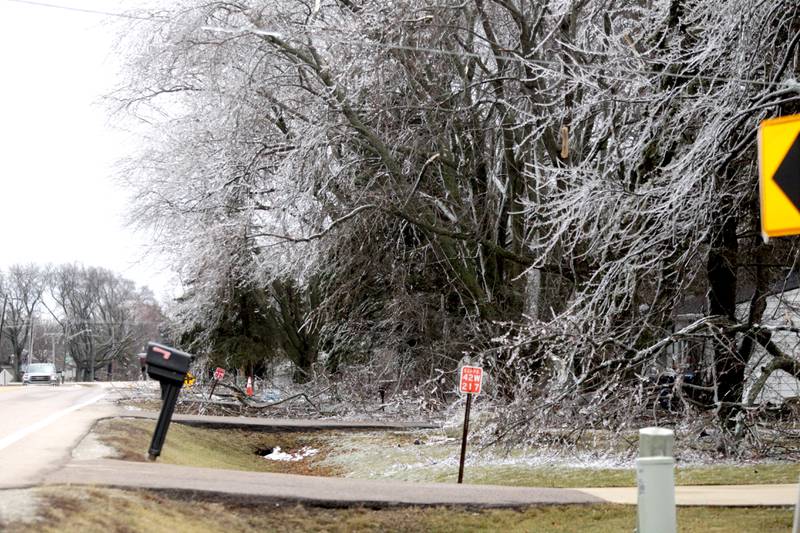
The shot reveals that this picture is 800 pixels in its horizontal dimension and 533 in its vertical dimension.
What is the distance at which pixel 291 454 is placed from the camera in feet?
72.4

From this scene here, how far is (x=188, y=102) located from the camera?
2931cm

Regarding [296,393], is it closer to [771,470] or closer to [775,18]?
[771,470]

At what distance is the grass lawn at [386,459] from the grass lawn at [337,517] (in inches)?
126

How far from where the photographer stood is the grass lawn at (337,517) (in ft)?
25.9

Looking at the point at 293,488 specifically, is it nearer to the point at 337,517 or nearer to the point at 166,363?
the point at 337,517

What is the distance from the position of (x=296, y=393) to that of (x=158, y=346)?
18.2 meters

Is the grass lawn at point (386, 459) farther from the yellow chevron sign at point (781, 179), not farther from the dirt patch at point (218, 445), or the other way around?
the yellow chevron sign at point (781, 179)

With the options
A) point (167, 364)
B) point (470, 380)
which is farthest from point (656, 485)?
point (470, 380)

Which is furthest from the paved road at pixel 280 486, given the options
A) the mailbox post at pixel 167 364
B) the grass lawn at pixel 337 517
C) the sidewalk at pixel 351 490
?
the mailbox post at pixel 167 364

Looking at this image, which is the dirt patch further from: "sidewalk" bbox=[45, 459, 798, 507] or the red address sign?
the red address sign

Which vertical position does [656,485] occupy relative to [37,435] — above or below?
above

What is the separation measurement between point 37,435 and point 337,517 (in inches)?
243

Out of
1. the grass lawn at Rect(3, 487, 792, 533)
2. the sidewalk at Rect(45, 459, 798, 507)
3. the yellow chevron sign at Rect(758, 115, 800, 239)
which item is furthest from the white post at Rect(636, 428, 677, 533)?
the sidewalk at Rect(45, 459, 798, 507)

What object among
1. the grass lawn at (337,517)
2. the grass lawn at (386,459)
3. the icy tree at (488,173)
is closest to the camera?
the grass lawn at (337,517)
